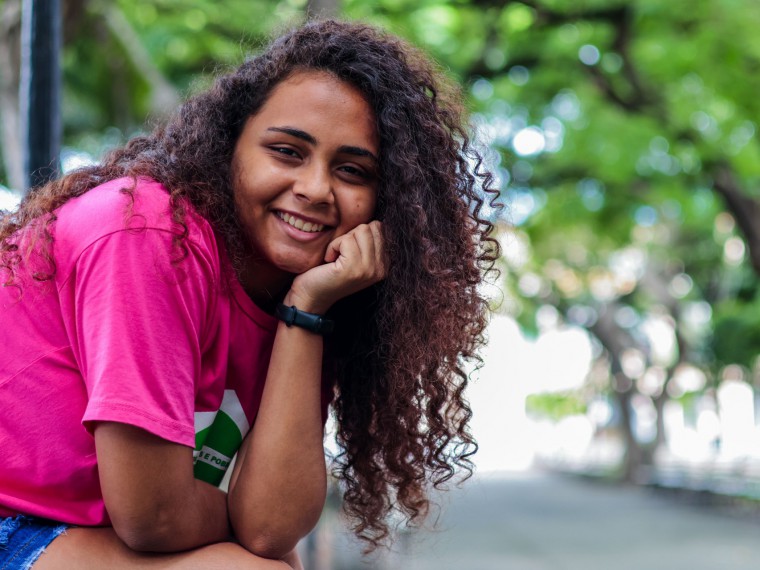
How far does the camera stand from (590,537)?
1452 centimetres

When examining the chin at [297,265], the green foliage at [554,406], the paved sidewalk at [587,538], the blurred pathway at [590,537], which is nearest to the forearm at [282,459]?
the chin at [297,265]

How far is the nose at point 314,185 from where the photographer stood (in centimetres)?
206

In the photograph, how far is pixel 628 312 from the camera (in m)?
26.5

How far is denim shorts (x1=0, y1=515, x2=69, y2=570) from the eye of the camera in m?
1.78

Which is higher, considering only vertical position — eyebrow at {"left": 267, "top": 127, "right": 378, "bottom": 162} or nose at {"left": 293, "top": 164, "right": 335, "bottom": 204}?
eyebrow at {"left": 267, "top": 127, "right": 378, "bottom": 162}

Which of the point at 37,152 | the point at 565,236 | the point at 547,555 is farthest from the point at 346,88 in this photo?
the point at 565,236

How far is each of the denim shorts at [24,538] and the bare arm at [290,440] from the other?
37cm

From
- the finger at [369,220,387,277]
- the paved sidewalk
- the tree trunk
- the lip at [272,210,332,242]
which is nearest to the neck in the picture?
the lip at [272,210,332,242]

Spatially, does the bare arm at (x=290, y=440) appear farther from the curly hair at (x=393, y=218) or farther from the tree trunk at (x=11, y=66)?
the tree trunk at (x=11, y=66)

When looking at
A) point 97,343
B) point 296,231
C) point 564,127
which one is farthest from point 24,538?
point 564,127

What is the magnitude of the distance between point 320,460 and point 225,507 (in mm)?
212

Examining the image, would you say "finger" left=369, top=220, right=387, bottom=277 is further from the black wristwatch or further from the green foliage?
the green foliage

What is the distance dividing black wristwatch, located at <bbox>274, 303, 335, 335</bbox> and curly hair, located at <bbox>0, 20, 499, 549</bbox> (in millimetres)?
147

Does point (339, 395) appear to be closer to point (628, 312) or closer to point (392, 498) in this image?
point (392, 498)
